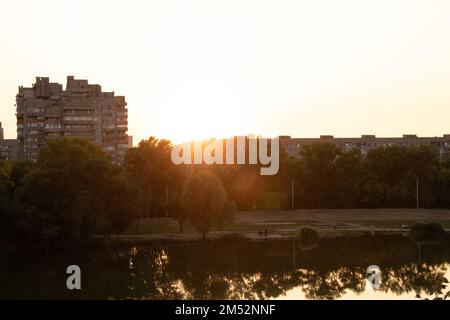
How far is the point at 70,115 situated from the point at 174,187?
1131 inches

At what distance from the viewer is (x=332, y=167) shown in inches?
3054

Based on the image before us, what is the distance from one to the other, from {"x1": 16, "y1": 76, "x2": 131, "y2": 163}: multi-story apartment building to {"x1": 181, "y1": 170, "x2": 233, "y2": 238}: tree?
4445 cm

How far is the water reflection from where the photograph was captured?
94.5 feet

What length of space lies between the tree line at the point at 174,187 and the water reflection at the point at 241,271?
3.30m

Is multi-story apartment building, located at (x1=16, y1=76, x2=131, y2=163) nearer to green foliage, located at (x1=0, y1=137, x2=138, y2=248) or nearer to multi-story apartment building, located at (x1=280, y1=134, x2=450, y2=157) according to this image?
green foliage, located at (x1=0, y1=137, x2=138, y2=248)

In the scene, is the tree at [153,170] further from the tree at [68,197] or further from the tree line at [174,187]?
the tree at [68,197]

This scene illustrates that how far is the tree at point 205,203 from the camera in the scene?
163ft

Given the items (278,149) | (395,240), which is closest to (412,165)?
(278,149)

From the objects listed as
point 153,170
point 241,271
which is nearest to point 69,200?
point 241,271

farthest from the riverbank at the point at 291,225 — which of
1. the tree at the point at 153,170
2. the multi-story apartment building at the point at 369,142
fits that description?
the multi-story apartment building at the point at 369,142

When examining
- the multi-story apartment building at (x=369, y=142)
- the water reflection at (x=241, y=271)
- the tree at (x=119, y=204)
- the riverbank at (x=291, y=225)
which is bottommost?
the water reflection at (x=241, y=271)

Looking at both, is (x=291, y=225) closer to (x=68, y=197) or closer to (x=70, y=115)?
(x=68, y=197)

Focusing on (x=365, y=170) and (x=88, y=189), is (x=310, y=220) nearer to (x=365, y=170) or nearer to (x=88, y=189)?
(x=365, y=170)
